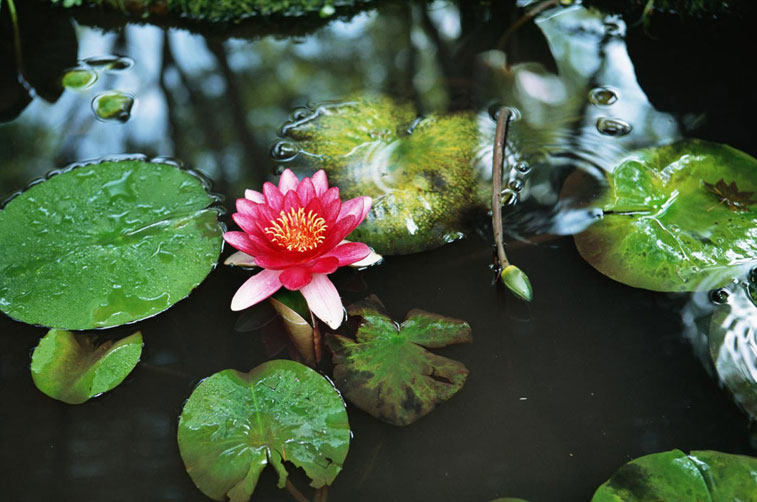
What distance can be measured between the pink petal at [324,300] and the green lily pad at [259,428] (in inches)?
5.7

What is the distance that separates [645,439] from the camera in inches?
59.3

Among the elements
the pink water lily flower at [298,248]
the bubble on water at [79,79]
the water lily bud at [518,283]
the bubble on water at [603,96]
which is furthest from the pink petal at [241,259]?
the bubble on water at [603,96]

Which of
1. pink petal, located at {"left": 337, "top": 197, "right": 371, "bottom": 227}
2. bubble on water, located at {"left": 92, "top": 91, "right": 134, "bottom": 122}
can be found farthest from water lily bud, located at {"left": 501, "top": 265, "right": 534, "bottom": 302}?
bubble on water, located at {"left": 92, "top": 91, "right": 134, "bottom": 122}

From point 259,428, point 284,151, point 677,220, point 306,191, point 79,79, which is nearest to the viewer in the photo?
point 259,428

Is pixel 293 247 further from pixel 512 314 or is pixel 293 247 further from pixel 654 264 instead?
pixel 654 264

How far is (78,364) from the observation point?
5.28 feet

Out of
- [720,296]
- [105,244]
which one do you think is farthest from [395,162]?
[720,296]

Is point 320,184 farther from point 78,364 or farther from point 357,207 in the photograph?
point 78,364

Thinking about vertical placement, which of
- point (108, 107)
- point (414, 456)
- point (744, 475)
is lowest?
point (414, 456)

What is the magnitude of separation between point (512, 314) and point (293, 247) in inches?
26.2

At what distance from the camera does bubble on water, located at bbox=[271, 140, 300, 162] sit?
2117 mm

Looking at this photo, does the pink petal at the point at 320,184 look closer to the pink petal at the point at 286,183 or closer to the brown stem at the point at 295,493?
the pink petal at the point at 286,183

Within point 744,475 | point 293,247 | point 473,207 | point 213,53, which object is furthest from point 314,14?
point 744,475

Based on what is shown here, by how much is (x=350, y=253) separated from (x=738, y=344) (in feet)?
3.52
